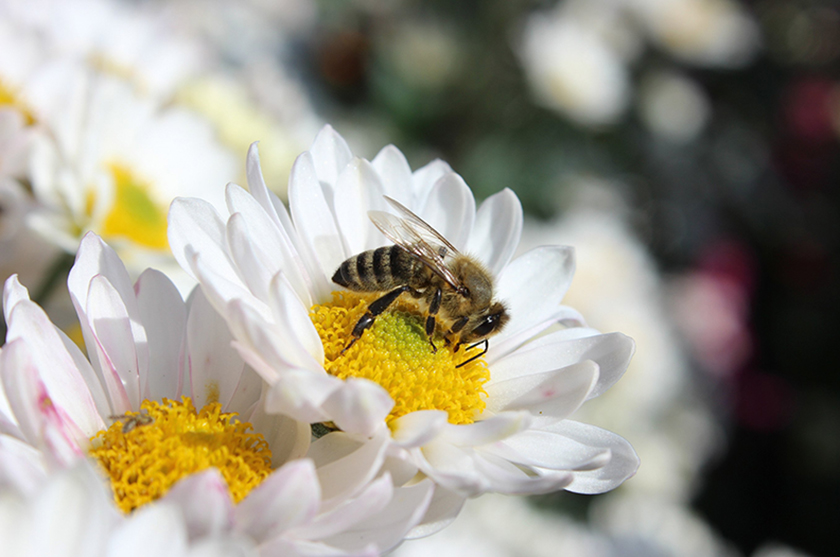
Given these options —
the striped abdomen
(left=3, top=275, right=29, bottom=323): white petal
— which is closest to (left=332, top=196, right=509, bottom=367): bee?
the striped abdomen

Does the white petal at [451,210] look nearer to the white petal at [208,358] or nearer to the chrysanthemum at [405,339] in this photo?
the chrysanthemum at [405,339]

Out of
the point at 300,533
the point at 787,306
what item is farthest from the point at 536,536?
the point at 787,306

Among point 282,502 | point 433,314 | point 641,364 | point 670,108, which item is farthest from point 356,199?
point 670,108

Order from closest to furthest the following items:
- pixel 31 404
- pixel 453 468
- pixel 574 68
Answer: pixel 31 404
pixel 453 468
pixel 574 68

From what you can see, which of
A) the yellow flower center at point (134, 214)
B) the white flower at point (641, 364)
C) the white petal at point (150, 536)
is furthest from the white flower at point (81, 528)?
the white flower at point (641, 364)

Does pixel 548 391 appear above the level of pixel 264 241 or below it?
below

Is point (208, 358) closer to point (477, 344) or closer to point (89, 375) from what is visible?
point (89, 375)

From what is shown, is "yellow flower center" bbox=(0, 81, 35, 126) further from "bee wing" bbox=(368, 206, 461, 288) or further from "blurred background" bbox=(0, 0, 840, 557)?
"bee wing" bbox=(368, 206, 461, 288)
